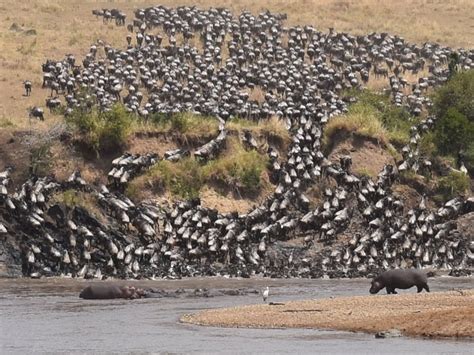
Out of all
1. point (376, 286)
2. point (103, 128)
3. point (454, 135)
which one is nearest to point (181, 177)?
point (103, 128)

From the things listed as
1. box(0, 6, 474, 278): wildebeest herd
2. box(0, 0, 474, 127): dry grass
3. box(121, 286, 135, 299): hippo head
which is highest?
box(0, 0, 474, 127): dry grass

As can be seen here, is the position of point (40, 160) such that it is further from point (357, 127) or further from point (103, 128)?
point (357, 127)

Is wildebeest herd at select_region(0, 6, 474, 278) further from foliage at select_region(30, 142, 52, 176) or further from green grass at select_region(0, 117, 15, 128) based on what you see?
green grass at select_region(0, 117, 15, 128)

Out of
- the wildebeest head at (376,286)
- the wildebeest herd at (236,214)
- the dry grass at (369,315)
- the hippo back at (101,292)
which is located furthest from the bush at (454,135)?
the dry grass at (369,315)

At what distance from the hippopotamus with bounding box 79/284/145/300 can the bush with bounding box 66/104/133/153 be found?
17.1 meters

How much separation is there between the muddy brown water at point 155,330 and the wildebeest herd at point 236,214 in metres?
5.14

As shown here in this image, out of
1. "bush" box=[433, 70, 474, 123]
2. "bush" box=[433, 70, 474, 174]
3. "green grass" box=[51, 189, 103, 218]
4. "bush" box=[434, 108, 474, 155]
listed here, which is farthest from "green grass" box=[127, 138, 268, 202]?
"bush" box=[433, 70, 474, 123]

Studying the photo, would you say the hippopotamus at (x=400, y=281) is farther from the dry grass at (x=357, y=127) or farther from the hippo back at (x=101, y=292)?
the dry grass at (x=357, y=127)

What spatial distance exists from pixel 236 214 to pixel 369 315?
2236 centimetres

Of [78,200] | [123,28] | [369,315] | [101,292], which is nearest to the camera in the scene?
[369,315]

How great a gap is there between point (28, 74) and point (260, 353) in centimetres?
4619

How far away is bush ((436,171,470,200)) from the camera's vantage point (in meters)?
52.6

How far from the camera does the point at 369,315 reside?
2678cm

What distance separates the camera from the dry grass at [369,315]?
24188 mm
